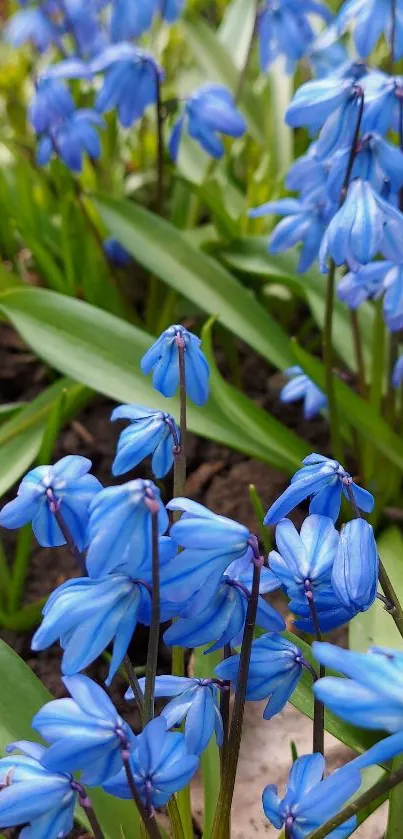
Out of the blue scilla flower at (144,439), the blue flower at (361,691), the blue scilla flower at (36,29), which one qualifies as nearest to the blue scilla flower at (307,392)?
the blue scilla flower at (144,439)

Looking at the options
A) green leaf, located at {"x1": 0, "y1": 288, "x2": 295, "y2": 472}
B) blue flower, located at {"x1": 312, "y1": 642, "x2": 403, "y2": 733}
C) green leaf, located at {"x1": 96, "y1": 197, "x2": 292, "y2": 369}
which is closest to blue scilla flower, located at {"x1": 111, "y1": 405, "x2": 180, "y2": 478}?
blue flower, located at {"x1": 312, "y1": 642, "x2": 403, "y2": 733}

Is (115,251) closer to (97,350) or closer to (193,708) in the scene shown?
(97,350)

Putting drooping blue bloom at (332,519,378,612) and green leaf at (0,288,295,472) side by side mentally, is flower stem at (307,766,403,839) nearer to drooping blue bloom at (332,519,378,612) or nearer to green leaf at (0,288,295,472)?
drooping blue bloom at (332,519,378,612)

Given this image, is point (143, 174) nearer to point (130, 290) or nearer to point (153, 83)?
point (130, 290)

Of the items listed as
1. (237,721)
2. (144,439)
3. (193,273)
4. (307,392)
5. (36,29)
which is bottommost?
(307,392)

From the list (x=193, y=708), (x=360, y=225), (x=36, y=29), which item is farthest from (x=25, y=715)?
(x=36, y=29)

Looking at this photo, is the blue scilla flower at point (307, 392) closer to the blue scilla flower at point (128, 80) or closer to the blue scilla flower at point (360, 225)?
the blue scilla flower at point (360, 225)
